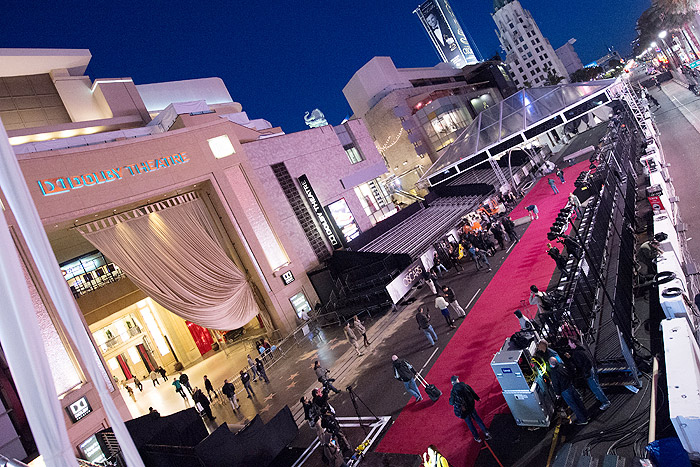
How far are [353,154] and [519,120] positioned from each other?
15.4 meters

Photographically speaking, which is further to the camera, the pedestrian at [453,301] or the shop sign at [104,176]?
the shop sign at [104,176]

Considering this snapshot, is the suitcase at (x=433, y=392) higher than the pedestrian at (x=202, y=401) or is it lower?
lower

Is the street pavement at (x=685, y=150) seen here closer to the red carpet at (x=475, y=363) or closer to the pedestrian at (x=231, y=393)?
the red carpet at (x=475, y=363)


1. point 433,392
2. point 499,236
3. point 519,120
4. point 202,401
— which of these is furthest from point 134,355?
point 519,120

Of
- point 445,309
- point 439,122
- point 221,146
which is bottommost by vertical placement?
point 445,309

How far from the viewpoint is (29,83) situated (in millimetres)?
28656

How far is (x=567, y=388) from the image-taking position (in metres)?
8.59

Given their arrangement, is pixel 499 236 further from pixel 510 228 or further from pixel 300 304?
pixel 300 304

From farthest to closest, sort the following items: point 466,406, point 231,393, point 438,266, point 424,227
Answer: point 424,227 < point 438,266 < point 231,393 < point 466,406

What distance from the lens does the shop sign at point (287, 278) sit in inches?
1115

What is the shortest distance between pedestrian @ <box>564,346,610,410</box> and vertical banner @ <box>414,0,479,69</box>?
5907 inches

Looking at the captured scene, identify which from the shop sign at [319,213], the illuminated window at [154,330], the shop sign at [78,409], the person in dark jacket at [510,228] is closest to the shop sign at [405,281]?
the person in dark jacket at [510,228]

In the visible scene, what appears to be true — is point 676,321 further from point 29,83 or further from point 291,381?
point 29,83

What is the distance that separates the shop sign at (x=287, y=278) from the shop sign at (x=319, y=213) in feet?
13.4
